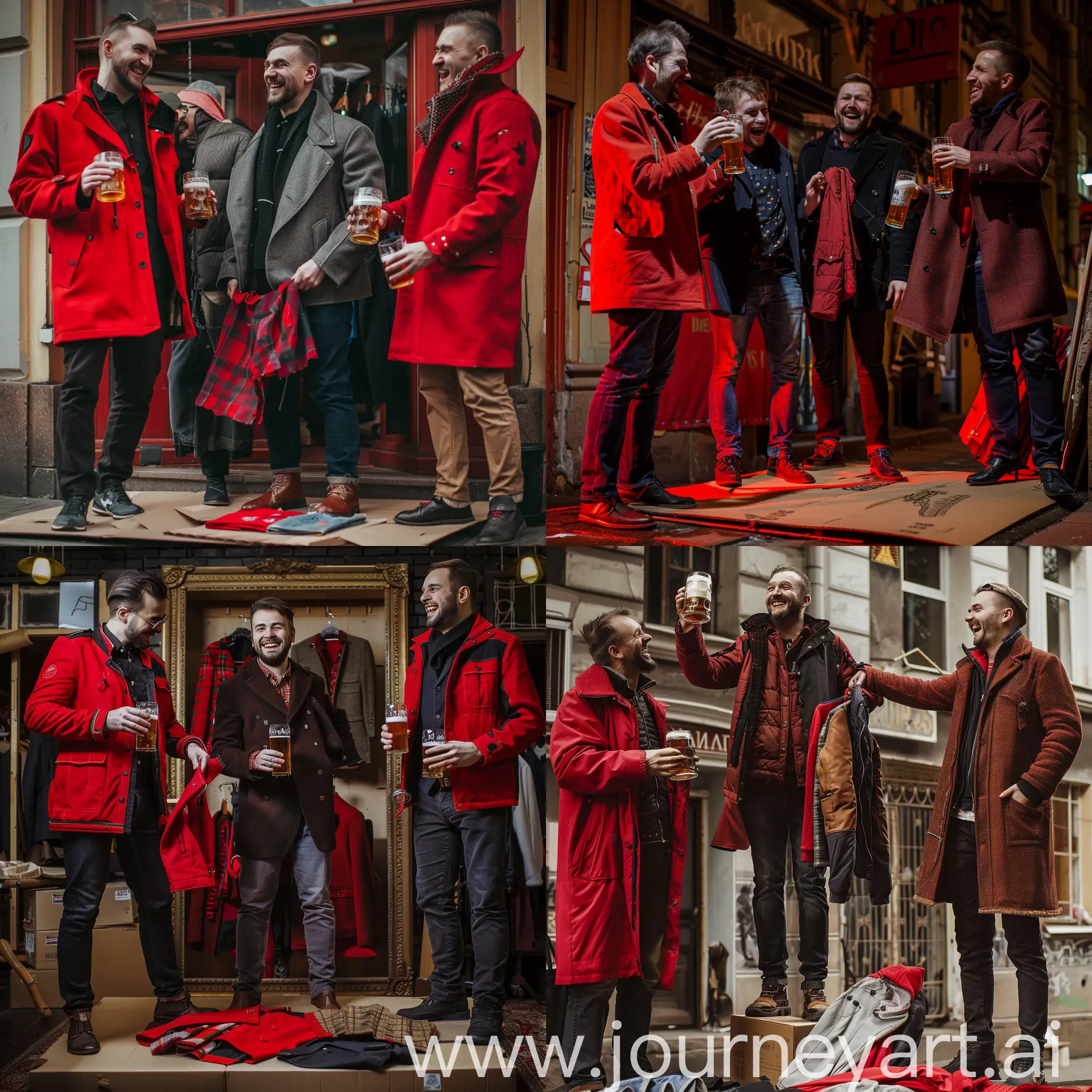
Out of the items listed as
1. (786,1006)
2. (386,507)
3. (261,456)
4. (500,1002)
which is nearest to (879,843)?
(786,1006)

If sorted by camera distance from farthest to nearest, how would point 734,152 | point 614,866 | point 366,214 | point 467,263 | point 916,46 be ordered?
point 916,46
point 467,263
point 366,214
point 614,866
point 734,152

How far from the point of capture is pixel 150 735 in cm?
531

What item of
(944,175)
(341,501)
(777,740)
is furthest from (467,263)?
(777,740)

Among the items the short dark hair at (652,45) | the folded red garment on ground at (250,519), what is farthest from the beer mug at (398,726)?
the short dark hair at (652,45)

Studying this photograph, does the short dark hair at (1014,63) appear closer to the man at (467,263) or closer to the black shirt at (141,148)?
the man at (467,263)

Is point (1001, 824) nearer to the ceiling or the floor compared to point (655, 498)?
nearer to the floor

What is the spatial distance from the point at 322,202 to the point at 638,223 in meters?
1.18

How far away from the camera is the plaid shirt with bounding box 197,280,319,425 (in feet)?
18.0

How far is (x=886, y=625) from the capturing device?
5137 millimetres

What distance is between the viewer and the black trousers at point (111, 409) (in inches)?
220

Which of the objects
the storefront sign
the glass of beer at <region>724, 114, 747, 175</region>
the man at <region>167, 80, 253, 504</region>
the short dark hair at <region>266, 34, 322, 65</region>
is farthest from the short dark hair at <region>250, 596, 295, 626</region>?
the storefront sign

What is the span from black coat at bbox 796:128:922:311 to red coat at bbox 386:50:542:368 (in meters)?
1.04

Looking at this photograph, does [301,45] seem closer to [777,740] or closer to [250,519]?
[250,519]

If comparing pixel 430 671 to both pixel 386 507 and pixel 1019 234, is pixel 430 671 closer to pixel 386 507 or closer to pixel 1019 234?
pixel 386 507
